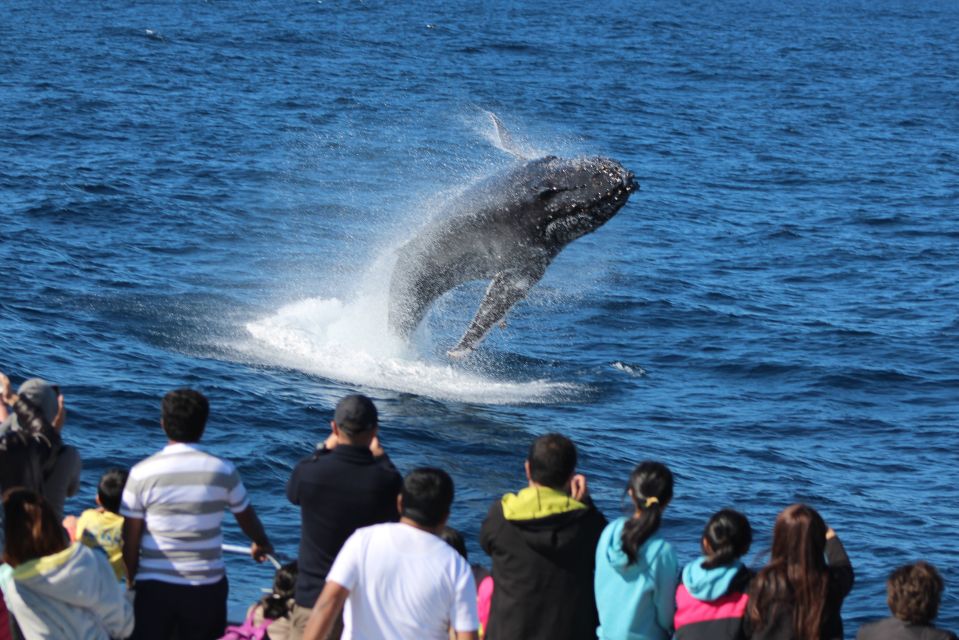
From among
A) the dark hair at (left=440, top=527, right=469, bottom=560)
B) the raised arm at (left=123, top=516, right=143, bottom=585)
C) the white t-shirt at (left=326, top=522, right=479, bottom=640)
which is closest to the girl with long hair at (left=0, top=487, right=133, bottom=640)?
the raised arm at (left=123, top=516, right=143, bottom=585)

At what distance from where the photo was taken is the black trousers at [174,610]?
374 inches

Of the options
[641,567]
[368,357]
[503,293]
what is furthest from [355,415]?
[368,357]

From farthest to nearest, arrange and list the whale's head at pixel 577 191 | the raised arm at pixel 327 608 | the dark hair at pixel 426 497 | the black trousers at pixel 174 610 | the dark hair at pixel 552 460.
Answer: the whale's head at pixel 577 191 → the black trousers at pixel 174 610 → the dark hair at pixel 552 460 → the dark hair at pixel 426 497 → the raised arm at pixel 327 608

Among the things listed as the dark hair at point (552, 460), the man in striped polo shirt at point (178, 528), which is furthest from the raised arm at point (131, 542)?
the dark hair at point (552, 460)

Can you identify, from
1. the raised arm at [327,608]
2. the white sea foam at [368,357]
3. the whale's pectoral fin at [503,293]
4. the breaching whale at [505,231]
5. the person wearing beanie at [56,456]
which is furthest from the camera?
the white sea foam at [368,357]

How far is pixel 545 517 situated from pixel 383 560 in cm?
112

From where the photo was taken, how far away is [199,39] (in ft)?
240

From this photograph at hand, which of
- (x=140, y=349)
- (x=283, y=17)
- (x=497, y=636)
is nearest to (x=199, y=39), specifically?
(x=283, y=17)

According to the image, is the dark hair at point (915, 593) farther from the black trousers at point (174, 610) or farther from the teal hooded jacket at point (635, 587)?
the black trousers at point (174, 610)

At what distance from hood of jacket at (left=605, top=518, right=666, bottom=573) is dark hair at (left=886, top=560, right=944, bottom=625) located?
1384 mm

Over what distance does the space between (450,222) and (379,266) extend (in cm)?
694

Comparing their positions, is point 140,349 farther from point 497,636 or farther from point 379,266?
point 497,636

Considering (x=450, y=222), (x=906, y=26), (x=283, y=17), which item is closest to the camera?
(x=450, y=222)

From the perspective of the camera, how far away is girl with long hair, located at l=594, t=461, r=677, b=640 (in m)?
9.09
